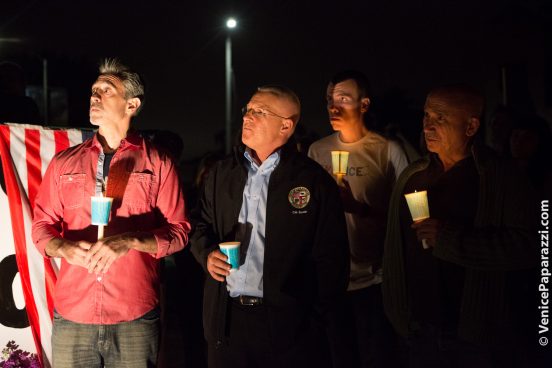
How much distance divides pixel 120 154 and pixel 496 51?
55.6 feet

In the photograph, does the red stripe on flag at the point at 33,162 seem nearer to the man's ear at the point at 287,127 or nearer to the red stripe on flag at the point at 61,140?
the red stripe on flag at the point at 61,140

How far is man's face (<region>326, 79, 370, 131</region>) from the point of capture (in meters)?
5.30

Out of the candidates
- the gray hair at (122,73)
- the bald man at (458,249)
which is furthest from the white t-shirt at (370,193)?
the gray hair at (122,73)

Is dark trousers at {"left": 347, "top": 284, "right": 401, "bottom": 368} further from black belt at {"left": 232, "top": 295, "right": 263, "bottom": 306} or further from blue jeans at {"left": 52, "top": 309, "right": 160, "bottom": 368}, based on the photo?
blue jeans at {"left": 52, "top": 309, "right": 160, "bottom": 368}

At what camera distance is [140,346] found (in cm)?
372

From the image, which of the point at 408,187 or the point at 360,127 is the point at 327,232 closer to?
the point at 408,187

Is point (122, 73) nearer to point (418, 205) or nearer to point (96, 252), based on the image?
point (96, 252)

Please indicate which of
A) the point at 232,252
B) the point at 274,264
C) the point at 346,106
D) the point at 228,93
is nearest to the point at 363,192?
the point at 346,106

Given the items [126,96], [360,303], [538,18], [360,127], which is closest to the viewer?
[126,96]

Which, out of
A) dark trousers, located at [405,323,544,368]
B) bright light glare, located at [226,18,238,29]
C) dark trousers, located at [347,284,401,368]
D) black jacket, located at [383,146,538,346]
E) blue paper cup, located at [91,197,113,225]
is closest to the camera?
blue paper cup, located at [91,197,113,225]

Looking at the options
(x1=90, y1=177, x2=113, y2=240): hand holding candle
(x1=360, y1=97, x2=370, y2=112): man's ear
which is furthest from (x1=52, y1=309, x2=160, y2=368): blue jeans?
(x1=360, y1=97, x2=370, y2=112): man's ear

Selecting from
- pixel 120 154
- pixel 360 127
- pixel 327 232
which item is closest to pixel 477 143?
pixel 327 232

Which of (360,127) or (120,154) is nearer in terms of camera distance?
(120,154)

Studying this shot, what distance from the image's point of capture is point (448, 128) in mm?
3967
